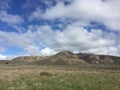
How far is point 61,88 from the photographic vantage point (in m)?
21.6

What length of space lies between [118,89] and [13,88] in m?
8.97

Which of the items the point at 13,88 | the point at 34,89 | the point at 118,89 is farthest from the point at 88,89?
the point at 13,88

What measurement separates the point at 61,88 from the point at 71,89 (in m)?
0.96

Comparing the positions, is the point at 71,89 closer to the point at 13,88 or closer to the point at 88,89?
the point at 88,89

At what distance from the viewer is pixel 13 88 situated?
21.1 m

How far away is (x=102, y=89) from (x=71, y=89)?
106 inches

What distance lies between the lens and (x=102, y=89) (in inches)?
840

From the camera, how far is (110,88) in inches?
854

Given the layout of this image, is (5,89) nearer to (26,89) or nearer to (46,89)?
(26,89)

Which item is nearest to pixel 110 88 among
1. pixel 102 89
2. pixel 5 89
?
pixel 102 89

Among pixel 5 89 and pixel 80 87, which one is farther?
pixel 80 87

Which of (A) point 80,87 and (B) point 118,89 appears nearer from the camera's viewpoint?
(B) point 118,89

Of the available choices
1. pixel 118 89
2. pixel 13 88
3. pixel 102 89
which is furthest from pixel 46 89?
pixel 118 89

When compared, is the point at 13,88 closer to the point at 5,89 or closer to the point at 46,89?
the point at 5,89
